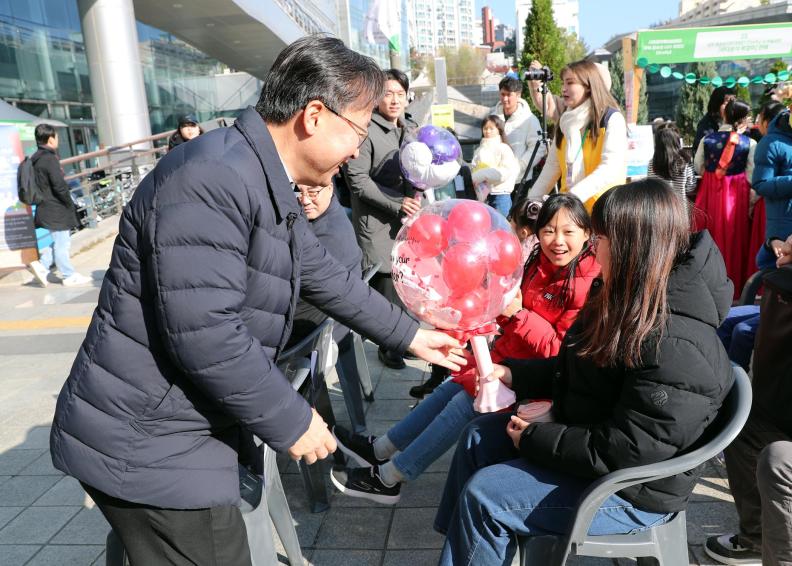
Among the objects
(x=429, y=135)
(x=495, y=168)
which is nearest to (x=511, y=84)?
(x=495, y=168)

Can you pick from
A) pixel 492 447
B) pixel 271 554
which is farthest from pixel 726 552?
pixel 271 554

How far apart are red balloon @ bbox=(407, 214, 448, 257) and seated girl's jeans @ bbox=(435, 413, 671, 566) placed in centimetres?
70

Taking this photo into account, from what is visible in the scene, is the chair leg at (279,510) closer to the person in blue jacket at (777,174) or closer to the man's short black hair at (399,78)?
the man's short black hair at (399,78)

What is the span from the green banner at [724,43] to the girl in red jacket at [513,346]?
33.5 ft

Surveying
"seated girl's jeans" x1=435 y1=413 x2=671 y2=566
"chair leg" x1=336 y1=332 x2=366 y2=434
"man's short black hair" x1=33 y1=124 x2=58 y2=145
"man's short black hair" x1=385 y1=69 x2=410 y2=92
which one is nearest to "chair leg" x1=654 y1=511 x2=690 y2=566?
"seated girl's jeans" x1=435 y1=413 x2=671 y2=566

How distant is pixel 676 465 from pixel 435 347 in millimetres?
811

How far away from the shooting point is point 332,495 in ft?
9.54

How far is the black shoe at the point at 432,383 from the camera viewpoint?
12.6ft

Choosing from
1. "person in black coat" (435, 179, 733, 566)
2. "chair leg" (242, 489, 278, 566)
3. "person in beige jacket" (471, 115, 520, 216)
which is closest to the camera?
"person in black coat" (435, 179, 733, 566)

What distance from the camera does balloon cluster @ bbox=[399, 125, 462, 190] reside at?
3.97 m

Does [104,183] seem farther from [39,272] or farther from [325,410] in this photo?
[325,410]

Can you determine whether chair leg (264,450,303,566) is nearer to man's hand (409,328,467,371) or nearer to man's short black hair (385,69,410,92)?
man's hand (409,328,467,371)

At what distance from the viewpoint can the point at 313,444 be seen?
61.0 inches

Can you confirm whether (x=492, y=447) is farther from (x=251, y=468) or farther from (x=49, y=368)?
(x=49, y=368)
